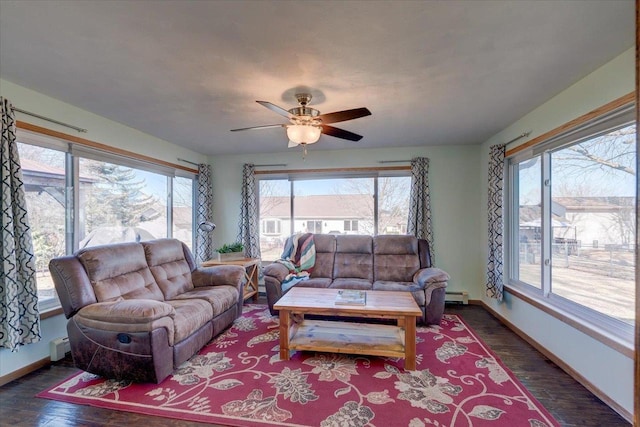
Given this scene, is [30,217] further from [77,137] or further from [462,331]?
[462,331]

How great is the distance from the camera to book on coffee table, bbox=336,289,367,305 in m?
2.70

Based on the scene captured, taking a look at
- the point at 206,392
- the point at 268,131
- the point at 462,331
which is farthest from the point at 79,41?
the point at 462,331

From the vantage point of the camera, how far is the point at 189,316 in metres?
2.57

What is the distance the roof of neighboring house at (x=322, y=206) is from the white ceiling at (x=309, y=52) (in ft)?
6.49

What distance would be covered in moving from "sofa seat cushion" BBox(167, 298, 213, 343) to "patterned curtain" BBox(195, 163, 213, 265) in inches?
75.2

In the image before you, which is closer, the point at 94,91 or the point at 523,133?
the point at 94,91

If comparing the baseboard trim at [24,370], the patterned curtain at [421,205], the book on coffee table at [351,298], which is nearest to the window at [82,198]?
the baseboard trim at [24,370]

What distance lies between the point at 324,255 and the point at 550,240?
8.89ft

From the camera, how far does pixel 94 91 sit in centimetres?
254

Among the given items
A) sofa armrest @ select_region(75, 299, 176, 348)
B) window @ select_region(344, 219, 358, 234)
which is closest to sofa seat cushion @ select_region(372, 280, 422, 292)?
window @ select_region(344, 219, 358, 234)

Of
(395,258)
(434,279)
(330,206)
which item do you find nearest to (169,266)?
(330,206)

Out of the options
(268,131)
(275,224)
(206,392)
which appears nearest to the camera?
(206,392)

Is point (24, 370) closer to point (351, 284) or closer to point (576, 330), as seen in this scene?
point (351, 284)

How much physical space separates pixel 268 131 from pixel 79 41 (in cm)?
210
